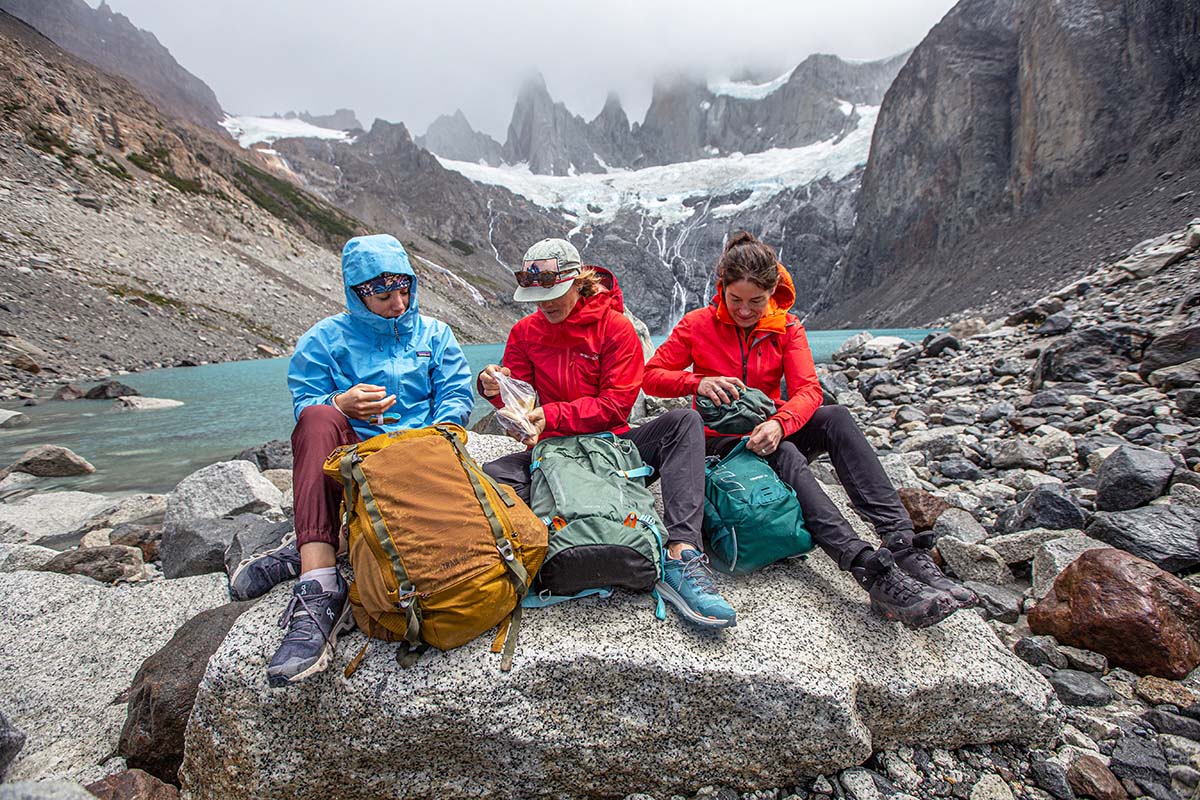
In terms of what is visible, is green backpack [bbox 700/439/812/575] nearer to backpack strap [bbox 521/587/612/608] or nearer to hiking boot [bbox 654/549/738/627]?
hiking boot [bbox 654/549/738/627]

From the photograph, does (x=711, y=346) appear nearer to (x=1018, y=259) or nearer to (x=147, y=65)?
(x=1018, y=259)

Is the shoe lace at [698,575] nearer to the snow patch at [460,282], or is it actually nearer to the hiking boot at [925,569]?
the hiking boot at [925,569]

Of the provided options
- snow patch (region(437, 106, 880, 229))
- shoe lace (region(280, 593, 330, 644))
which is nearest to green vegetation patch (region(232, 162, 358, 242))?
shoe lace (region(280, 593, 330, 644))

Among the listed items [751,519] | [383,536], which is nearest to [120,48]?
[383,536]

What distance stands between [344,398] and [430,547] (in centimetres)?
123

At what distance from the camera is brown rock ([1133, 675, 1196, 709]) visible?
2496 mm

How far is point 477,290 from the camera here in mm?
88125

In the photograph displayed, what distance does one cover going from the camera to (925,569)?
9.33ft

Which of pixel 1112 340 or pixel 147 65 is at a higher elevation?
pixel 147 65

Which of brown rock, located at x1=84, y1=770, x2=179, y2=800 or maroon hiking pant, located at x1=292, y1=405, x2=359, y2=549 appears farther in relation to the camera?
maroon hiking pant, located at x1=292, y1=405, x2=359, y2=549

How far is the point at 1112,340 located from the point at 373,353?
9975 mm

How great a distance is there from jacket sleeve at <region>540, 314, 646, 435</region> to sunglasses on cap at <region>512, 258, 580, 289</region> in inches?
17.5

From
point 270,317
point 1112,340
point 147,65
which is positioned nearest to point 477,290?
point 270,317

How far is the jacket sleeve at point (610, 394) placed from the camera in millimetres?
3523
